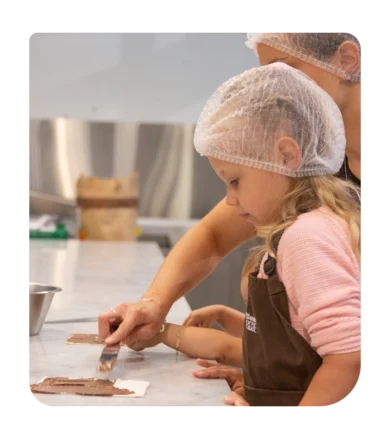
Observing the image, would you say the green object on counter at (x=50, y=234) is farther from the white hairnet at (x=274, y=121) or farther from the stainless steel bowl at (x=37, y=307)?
the white hairnet at (x=274, y=121)

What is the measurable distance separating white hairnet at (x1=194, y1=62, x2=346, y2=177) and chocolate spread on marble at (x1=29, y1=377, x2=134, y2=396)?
307mm

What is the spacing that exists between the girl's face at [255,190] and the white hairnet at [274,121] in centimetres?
1

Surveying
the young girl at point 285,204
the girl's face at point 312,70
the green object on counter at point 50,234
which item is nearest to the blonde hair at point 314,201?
the young girl at point 285,204

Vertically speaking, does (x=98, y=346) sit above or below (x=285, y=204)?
below

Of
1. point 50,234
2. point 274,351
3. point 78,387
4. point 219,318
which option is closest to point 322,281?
point 274,351

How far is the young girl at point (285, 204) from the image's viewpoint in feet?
2.89

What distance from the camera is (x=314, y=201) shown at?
946 mm

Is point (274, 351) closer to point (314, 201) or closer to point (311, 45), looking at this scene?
point (314, 201)

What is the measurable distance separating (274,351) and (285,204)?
0.58 ft

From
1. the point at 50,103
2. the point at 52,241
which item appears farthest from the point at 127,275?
the point at 50,103

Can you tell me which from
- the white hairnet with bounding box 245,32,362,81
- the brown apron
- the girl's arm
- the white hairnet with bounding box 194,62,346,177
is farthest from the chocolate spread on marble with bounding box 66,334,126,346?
the white hairnet with bounding box 245,32,362,81

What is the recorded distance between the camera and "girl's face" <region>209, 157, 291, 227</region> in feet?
3.09
